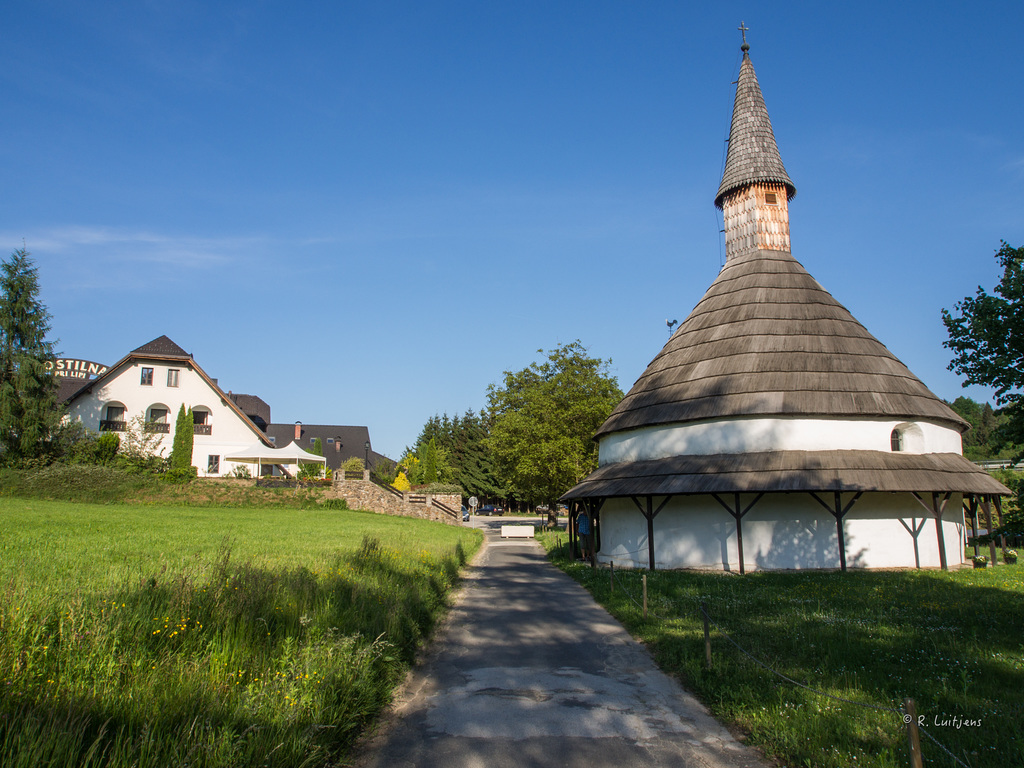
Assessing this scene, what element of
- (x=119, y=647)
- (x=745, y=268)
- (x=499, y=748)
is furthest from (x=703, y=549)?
(x=119, y=647)

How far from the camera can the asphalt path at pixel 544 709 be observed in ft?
18.9

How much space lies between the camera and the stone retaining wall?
140ft

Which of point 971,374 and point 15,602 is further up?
point 971,374

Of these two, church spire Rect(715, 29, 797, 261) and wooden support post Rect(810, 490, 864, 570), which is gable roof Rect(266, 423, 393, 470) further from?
wooden support post Rect(810, 490, 864, 570)

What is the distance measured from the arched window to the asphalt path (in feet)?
44.5

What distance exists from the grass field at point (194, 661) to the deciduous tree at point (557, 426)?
102 ft

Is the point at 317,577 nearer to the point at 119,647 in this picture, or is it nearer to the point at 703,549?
the point at 119,647

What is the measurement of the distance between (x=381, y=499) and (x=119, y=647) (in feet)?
128

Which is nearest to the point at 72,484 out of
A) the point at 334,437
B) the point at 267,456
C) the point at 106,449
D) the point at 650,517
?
the point at 106,449

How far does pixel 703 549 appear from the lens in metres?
19.9

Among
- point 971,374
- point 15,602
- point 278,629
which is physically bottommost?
point 278,629

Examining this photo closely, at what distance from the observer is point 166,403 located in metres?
46.9

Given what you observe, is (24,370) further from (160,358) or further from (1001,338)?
(1001,338)

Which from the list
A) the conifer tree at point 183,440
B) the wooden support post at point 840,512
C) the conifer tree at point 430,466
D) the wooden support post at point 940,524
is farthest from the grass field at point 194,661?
the conifer tree at point 430,466
